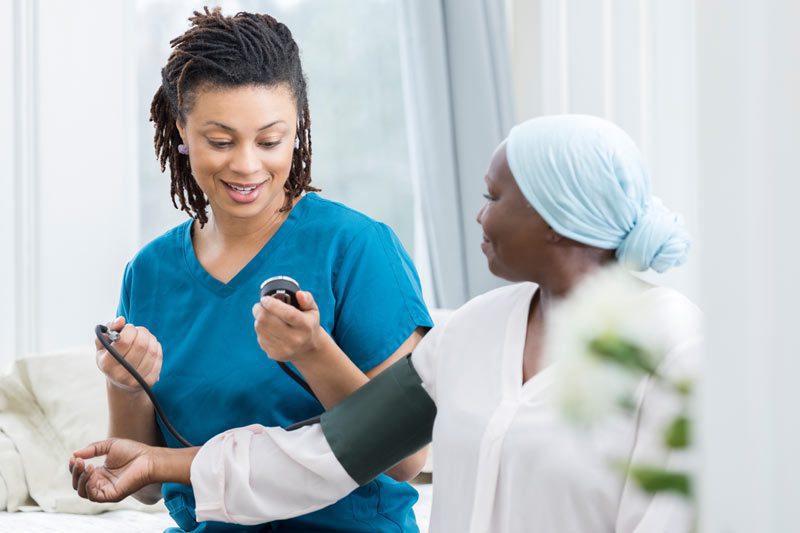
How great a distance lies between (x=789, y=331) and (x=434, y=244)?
2.71m

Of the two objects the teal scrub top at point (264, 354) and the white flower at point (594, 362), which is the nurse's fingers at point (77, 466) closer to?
the teal scrub top at point (264, 354)

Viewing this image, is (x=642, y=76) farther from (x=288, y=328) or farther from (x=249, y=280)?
(x=288, y=328)

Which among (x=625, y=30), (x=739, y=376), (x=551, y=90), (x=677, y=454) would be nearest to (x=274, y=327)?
(x=677, y=454)

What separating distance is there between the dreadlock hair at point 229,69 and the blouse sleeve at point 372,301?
0.15 m

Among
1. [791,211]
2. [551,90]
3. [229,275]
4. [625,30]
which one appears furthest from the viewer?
[551,90]

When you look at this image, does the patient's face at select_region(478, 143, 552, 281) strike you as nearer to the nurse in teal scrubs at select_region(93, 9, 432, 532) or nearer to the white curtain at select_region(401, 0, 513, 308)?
the nurse in teal scrubs at select_region(93, 9, 432, 532)

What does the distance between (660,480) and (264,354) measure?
39.4 inches

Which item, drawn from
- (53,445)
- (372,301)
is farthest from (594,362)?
(53,445)

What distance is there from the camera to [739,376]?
0.46 meters

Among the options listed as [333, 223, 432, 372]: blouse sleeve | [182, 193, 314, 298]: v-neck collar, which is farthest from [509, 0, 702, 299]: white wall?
[182, 193, 314, 298]: v-neck collar

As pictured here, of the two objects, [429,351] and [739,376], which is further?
[429,351]

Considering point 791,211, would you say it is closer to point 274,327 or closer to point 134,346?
point 274,327

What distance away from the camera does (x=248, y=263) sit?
148 cm

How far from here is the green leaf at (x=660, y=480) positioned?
45 centimetres
